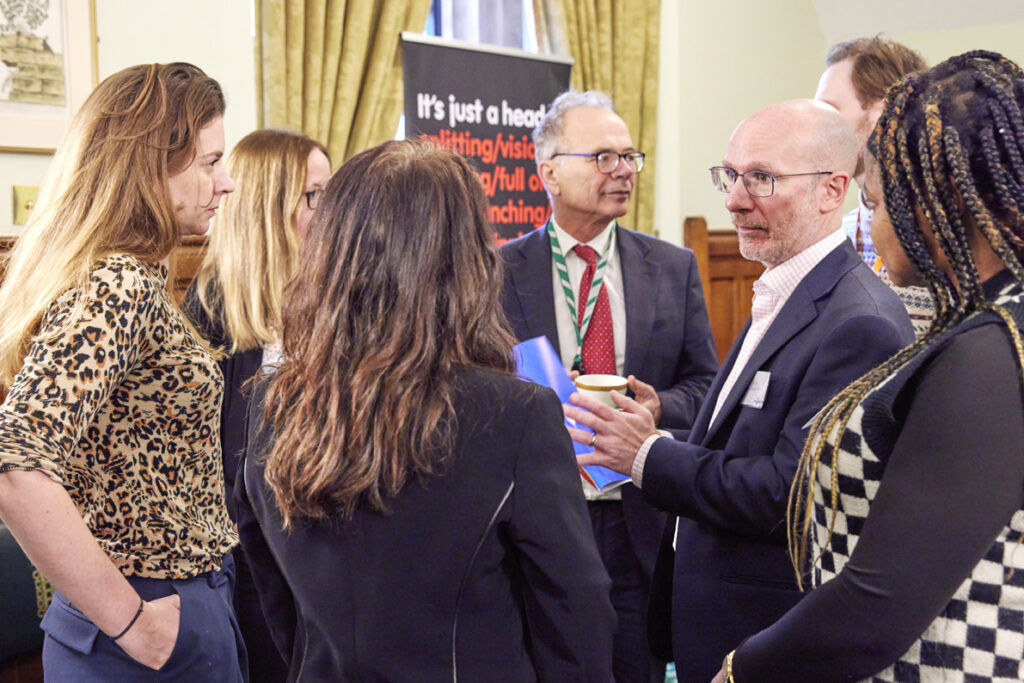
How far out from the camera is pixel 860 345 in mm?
1632

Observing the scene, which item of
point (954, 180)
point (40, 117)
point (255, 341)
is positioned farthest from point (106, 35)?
point (954, 180)

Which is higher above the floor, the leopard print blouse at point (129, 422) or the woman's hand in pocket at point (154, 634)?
the leopard print blouse at point (129, 422)

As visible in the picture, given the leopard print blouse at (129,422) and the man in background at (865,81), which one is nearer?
the leopard print blouse at (129,422)

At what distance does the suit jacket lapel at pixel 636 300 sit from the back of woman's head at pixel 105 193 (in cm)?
137

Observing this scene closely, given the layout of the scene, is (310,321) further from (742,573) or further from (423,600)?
(742,573)

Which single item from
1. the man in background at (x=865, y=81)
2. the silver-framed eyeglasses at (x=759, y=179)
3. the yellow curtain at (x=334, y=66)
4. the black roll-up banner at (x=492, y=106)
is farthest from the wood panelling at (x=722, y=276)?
the silver-framed eyeglasses at (x=759, y=179)

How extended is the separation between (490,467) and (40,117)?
99.6 inches

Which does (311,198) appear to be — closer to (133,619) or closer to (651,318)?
(651,318)

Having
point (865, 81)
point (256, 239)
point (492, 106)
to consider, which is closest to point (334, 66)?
point (492, 106)

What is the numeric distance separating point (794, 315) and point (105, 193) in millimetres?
1270

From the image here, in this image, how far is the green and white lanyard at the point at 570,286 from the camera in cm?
260

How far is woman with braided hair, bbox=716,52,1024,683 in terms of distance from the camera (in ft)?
3.23

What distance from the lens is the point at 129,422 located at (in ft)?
4.68

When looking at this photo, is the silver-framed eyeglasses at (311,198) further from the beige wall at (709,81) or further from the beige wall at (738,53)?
the beige wall at (709,81)
